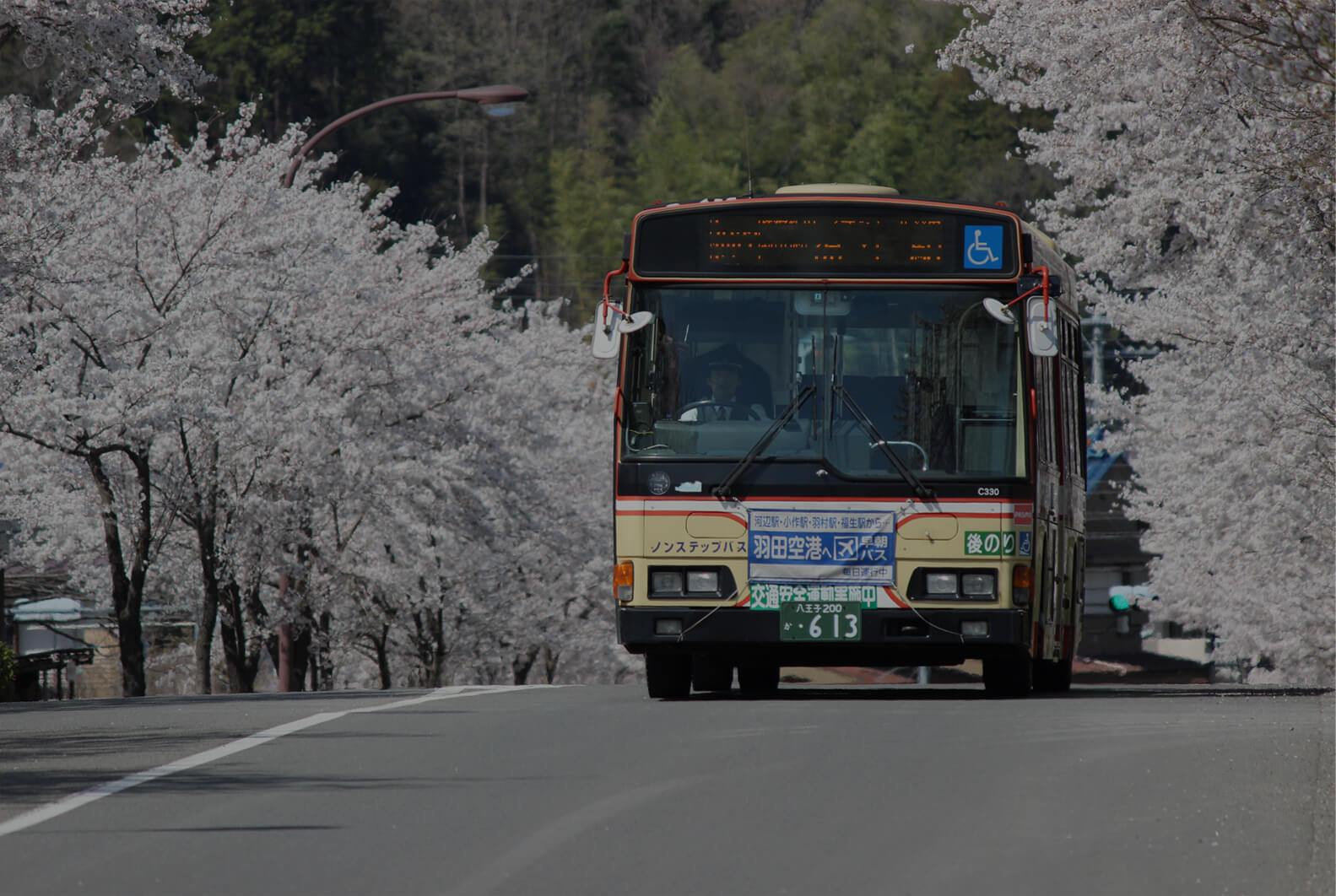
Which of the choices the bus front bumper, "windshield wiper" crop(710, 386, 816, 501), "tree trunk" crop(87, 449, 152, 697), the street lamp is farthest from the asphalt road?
the street lamp

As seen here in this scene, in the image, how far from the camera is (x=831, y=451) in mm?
13945

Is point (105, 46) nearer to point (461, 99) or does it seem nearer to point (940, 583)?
point (940, 583)

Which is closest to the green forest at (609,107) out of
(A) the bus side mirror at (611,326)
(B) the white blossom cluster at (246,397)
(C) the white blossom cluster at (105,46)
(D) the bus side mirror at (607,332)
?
(B) the white blossom cluster at (246,397)

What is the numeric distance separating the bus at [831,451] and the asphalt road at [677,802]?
2.59ft

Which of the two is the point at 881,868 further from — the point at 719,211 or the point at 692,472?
the point at 719,211

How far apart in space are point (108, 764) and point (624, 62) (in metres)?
113

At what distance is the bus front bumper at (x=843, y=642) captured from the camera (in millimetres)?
13867

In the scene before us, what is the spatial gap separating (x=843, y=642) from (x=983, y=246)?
2.90m

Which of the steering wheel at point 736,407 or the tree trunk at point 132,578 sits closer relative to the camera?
the steering wheel at point 736,407

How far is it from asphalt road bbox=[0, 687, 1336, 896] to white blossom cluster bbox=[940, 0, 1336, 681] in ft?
14.7

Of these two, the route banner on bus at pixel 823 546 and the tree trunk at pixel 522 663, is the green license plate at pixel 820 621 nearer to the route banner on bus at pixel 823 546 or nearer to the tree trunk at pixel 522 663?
the route banner on bus at pixel 823 546

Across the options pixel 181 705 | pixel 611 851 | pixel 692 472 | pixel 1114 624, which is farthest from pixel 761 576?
pixel 1114 624

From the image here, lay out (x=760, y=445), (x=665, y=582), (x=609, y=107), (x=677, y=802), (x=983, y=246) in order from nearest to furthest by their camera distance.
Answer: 1. (x=677, y=802)
2. (x=760, y=445)
3. (x=665, y=582)
4. (x=983, y=246)
5. (x=609, y=107)

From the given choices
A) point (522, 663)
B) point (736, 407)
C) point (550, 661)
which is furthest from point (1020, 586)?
point (550, 661)
